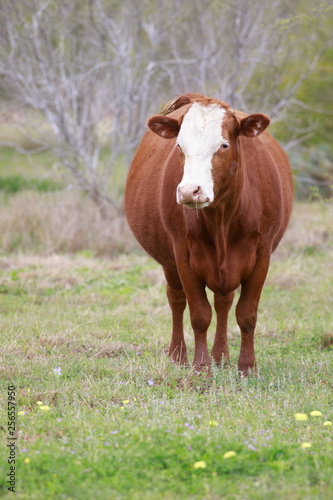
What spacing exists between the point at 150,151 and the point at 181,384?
2258 mm

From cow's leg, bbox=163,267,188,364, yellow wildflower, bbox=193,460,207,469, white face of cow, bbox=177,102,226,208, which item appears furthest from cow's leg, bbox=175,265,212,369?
yellow wildflower, bbox=193,460,207,469

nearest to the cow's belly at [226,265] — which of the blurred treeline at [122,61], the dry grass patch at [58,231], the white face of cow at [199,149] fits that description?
the white face of cow at [199,149]

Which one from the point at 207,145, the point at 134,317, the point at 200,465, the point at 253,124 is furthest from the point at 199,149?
the point at 134,317

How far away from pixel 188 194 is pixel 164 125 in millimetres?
913

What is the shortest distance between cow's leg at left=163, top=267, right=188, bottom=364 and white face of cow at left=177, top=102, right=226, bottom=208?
5.55 feet

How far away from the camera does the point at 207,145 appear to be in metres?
4.11

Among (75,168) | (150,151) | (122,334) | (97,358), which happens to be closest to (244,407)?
(97,358)

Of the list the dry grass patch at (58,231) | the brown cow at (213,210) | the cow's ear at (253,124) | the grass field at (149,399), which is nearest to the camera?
the grass field at (149,399)

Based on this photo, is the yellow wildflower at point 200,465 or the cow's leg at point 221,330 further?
the cow's leg at point 221,330

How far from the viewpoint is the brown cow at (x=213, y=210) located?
4172 mm

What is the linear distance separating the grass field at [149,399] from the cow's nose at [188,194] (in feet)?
3.92

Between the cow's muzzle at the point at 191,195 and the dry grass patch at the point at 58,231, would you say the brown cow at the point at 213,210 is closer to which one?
the cow's muzzle at the point at 191,195

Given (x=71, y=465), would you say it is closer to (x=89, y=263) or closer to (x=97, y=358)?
(x=97, y=358)

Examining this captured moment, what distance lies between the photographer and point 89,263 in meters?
8.99
